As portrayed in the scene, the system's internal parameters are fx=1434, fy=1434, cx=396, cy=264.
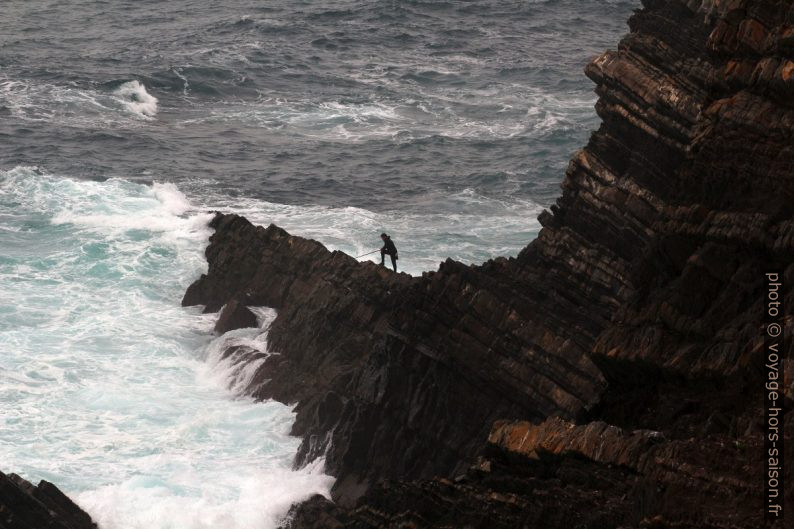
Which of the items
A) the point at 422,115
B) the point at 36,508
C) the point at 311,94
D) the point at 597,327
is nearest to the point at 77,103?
the point at 311,94

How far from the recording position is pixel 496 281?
39.8 m

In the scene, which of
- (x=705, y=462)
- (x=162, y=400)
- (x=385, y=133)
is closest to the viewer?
(x=705, y=462)

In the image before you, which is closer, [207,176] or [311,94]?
[207,176]

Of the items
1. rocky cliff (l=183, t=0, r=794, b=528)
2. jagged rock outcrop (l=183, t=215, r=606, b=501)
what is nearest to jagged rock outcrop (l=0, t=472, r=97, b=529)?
rocky cliff (l=183, t=0, r=794, b=528)

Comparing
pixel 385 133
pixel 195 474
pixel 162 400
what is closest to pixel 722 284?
pixel 195 474

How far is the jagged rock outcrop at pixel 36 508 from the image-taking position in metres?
36.0

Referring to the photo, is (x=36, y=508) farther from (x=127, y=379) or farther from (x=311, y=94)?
(x=311, y=94)

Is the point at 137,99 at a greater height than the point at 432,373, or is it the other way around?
the point at 432,373

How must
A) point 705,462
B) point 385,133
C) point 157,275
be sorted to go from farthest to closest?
point 385,133 < point 157,275 < point 705,462

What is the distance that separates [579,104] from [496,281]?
44.0 metres

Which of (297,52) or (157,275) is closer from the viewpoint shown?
(157,275)

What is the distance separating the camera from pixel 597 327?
125 ft

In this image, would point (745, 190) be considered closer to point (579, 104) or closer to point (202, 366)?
point (202, 366)

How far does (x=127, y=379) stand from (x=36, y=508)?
11805 mm
